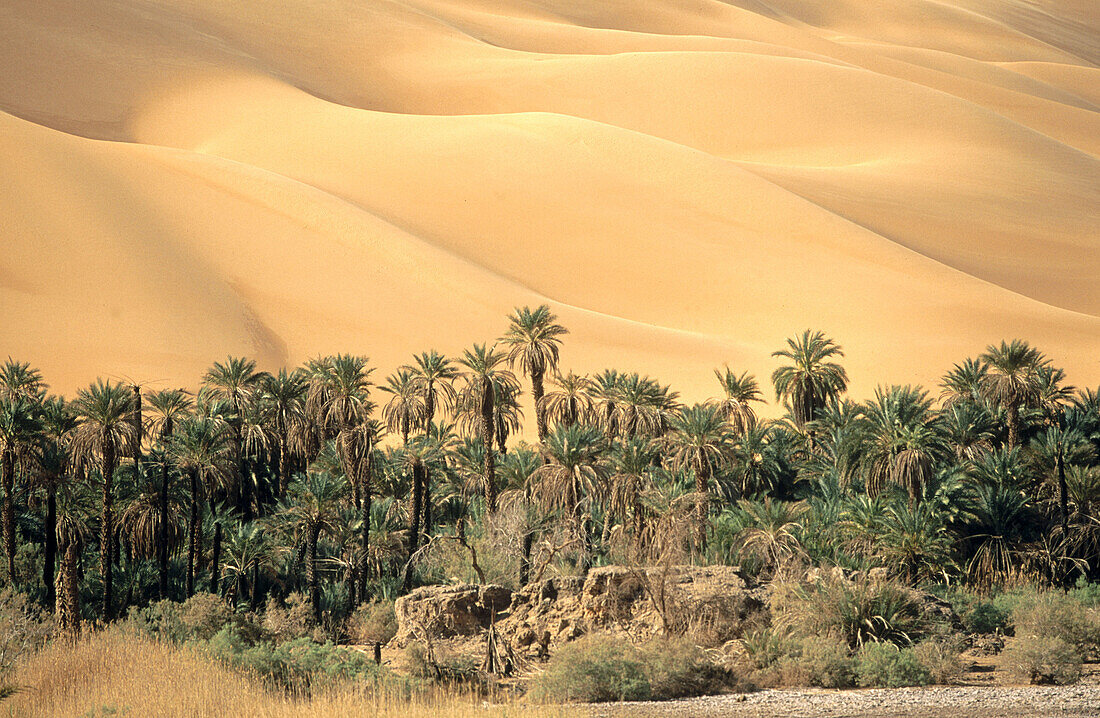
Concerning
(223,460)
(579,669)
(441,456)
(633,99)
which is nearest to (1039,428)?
(441,456)

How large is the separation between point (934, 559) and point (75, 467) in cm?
2087

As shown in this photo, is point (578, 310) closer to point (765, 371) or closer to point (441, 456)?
point (765, 371)

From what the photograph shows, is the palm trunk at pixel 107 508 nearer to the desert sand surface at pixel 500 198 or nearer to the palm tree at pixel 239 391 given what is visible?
the palm tree at pixel 239 391

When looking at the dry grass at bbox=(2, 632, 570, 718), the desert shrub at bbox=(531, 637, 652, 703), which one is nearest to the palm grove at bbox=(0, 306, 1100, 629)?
the desert shrub at bbox=(531, 637, 652, 703)

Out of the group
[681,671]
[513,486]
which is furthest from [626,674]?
[513,486]

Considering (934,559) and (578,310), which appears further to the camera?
(578,310)

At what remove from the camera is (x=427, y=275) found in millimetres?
59156

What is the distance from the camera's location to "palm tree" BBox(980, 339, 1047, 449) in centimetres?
3275

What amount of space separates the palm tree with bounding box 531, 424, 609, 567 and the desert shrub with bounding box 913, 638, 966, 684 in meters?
9.81

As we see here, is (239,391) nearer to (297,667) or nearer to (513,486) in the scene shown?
(513,486)

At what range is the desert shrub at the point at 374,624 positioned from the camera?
29.5m

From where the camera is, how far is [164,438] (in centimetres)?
3216

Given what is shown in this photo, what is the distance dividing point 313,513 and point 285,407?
17.9ft

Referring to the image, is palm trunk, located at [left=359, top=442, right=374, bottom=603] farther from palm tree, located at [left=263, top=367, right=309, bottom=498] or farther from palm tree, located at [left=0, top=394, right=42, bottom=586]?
palm tree, located at [left=0, top=394, right=42, bottom=586]
